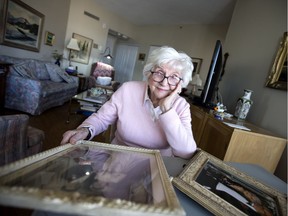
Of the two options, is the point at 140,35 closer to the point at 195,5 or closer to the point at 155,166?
the point at 195,5

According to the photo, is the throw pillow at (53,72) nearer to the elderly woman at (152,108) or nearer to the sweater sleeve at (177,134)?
the elderly woman at (152,108)

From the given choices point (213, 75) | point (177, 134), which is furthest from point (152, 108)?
point (213, 75)

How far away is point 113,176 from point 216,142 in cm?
145

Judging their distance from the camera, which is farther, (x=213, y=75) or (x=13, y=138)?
(x=213, y=75)

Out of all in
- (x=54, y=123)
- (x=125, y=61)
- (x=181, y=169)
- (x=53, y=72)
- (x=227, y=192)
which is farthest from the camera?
(x=125, y=61)

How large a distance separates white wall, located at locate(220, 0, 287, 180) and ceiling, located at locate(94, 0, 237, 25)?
1283 mm

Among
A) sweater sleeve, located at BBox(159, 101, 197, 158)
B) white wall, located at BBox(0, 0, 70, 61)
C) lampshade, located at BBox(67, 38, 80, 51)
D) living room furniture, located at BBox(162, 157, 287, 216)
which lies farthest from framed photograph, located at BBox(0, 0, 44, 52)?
living room furniture, located at BBox(162, 157, 287, 216)

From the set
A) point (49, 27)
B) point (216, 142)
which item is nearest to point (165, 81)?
point (216, 142)

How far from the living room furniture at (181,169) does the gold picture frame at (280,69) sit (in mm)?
1212

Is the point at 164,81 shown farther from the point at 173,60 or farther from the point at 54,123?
the point at 54,123

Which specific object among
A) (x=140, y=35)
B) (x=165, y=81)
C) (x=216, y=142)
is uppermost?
(x=140, y=35)

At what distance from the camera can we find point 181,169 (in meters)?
0.75

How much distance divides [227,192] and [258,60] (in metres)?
2.10

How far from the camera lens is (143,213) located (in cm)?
31
